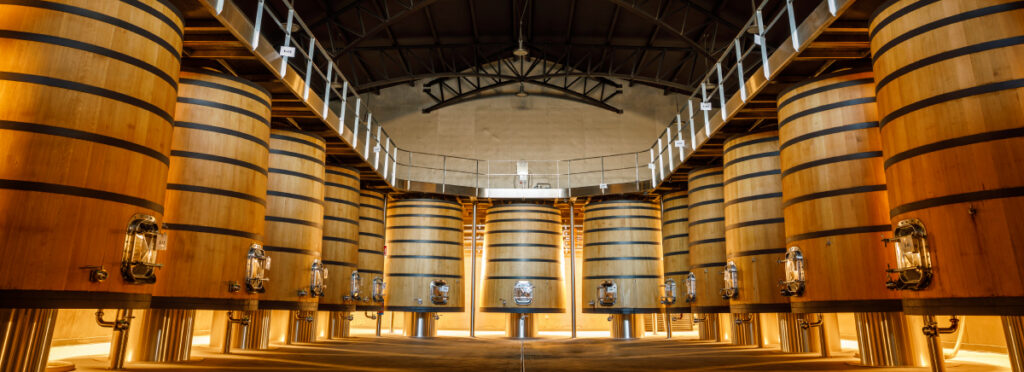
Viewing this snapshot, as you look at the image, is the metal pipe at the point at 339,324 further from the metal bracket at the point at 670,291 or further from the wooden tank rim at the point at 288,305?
the metal bracket at the point at 670,291

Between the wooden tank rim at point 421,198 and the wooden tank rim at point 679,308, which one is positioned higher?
the wooden tank rim at point 421,198

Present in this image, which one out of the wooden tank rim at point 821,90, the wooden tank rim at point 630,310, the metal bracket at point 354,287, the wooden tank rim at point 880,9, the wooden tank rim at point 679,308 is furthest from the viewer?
the wooden tank rim at point 630,310

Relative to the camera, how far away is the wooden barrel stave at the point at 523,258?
13.0 m

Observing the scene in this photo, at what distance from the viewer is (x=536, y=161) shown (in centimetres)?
1822

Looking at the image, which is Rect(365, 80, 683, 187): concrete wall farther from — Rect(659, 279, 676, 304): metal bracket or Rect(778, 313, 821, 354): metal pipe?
Rect(778, 313, 821, 354): metal pipe

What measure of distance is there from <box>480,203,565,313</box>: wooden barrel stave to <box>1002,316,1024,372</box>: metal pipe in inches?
376

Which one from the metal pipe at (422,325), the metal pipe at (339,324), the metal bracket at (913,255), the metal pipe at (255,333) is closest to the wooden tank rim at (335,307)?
the metal pipe at (339,324)

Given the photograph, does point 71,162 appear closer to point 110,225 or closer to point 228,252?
point 110,225

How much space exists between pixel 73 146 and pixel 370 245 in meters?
8.40

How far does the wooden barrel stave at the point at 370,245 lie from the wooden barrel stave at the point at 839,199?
8.15 meters

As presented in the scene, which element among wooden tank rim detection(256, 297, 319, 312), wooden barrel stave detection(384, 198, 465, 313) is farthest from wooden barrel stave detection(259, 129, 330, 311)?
wooden barrel stave detection(384, 198, 465, 313)

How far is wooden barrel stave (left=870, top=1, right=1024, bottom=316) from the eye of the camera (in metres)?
3.68

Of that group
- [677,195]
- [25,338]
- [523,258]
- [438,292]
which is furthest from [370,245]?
[25,338]

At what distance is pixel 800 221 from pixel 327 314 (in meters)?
8.92
